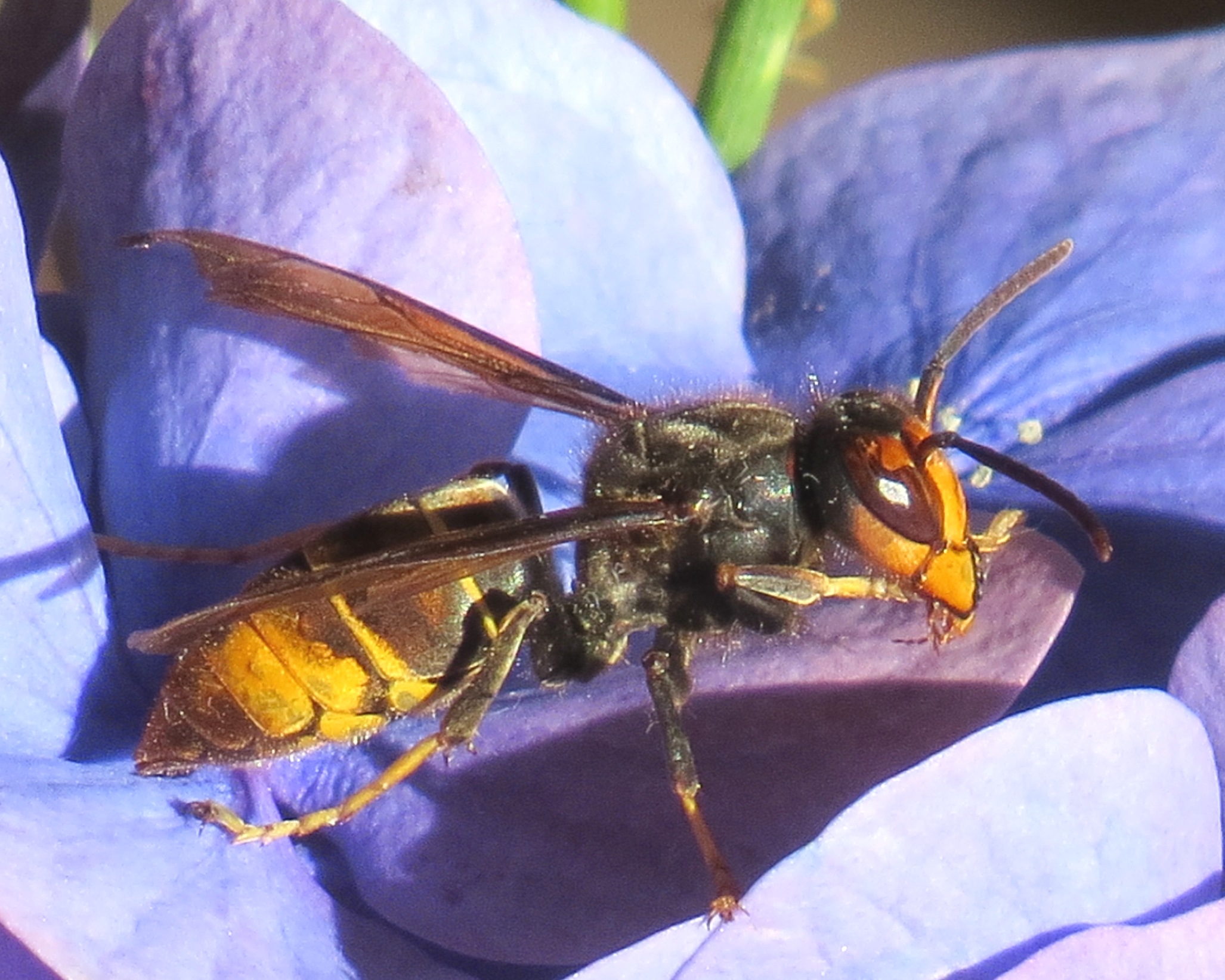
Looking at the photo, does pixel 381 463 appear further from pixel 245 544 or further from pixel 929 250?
pixel 929 250

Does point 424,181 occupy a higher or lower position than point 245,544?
higher

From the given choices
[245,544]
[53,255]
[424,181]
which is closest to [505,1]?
[424,181]

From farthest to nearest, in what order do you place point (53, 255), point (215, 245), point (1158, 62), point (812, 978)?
1. point (53, 255)
2. point (1158, 62)
3. point (215, 245)
4. point (812, 978)

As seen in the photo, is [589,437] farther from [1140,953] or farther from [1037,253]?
[1140,953]

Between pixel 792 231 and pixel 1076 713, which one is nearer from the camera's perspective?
pixel 1076 713

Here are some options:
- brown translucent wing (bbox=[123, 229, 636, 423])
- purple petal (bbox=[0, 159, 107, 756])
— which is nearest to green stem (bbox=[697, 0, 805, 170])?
brown translucent wing (bbox=[123, 229, 636, 423])

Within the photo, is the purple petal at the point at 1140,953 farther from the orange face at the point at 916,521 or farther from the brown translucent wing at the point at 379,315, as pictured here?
the brown translucent wing at the point at 379,315

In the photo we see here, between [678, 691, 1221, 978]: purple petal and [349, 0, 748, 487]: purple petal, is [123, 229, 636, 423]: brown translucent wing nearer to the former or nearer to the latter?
[349, 0, 748, 487]: purple petal
